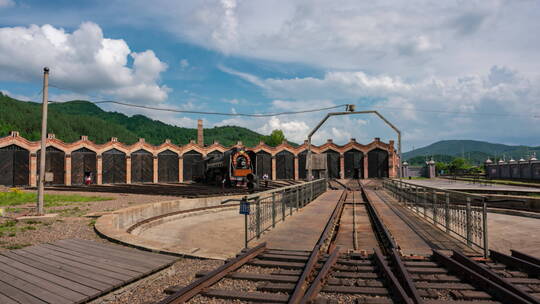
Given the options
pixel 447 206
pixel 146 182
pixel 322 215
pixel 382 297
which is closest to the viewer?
pixel 382 297

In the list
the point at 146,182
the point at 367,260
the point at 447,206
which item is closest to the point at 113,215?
the point at 367,260

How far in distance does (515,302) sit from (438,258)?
7.68 ft

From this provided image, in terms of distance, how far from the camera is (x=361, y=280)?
5.30m

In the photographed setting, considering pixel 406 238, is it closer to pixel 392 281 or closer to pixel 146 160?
pixel 392 281

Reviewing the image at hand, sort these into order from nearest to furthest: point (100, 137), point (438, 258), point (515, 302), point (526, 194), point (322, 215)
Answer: point (515, 302) → point (438, 258) → point (322, 215) → point (526, 194) → point (100, 137)

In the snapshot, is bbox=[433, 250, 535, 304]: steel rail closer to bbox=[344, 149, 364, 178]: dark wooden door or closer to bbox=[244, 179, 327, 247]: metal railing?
bbox=[244, 179, 327, 247]: metal railing

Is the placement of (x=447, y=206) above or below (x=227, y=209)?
above

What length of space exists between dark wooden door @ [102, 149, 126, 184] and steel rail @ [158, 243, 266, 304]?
40.4 meters

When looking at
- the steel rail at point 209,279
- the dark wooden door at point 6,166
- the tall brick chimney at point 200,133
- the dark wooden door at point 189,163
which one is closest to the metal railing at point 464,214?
the steel rail at point 209,279

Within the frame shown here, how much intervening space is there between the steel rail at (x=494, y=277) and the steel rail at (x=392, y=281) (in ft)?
4.63

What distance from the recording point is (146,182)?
4375cm

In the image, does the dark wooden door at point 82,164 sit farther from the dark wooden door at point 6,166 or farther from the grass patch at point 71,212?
the grass patch at point 71,212

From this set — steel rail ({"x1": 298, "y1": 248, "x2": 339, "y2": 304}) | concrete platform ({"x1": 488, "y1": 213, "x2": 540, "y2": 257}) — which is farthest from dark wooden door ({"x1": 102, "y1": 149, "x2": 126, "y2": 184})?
steel rail ({"x1": 298, "y1": 248, "x2": 339, "y2": 304})

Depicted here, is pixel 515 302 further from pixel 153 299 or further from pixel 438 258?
pixel 153 299
